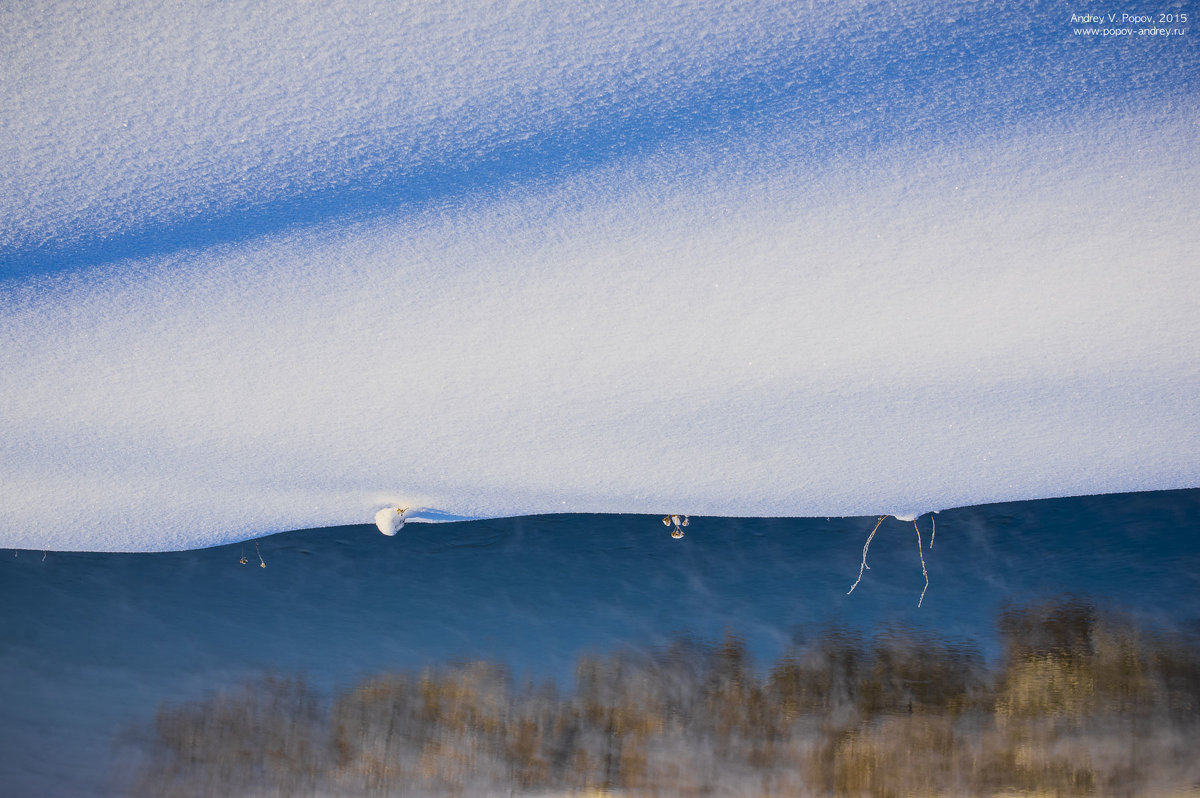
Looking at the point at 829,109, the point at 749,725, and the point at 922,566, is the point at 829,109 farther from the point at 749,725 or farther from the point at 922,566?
the point at 749,725

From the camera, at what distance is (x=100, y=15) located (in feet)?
2.60

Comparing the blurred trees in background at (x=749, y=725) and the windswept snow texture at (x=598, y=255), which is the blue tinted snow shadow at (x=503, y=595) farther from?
the windswept snow texture at (x=598, y=255)

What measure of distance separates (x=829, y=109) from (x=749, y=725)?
1.02 meters

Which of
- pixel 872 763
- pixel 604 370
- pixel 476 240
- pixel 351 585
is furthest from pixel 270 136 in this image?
pixel 872 763

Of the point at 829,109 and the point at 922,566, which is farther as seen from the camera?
the point at 922,566

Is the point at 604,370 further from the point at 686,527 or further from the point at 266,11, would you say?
the point at 266,11

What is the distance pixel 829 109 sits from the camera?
0.83 meters

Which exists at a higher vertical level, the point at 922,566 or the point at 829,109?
the point at 829,109

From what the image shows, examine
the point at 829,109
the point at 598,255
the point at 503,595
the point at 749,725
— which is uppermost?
the point at 829,109

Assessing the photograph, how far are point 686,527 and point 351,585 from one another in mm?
647

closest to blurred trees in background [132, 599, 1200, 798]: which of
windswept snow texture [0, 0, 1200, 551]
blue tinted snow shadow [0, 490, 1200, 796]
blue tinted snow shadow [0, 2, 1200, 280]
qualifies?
blue tinted snow shadow [0, 490, 1200, 796]

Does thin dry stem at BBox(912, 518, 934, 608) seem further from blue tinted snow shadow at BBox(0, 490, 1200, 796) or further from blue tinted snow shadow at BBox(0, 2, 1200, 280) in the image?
blue tinted snow shadow at BBox(0, 2, 1200, 280)

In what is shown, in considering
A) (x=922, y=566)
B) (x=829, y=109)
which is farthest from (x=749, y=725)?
(x=829, y=109)

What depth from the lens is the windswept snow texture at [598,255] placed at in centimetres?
80
